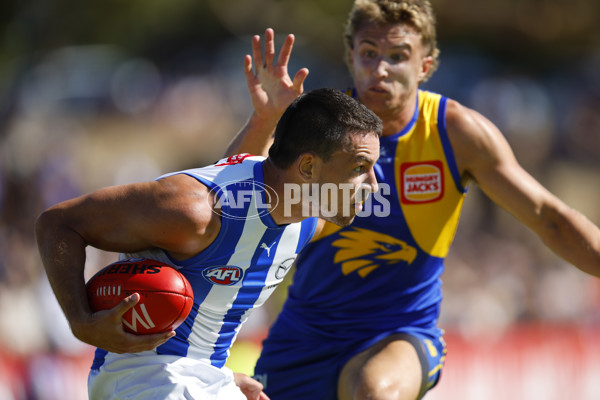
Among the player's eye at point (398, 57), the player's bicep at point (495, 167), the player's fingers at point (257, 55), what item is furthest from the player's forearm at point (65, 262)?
the player's bicep at point (495, 167)

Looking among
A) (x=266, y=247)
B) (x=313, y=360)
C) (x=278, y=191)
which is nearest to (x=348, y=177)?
(x=278, y=191)

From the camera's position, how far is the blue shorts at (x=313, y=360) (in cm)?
529

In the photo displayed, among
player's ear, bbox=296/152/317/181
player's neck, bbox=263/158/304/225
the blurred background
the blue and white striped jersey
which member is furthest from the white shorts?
the blurred background

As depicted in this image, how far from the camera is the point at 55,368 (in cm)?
897

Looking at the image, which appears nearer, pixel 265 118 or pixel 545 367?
pixel 265 118

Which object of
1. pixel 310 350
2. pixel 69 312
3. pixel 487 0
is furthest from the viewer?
pixel 487 0

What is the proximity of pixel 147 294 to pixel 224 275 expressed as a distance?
1.57 feet

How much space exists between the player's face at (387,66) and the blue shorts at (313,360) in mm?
1538

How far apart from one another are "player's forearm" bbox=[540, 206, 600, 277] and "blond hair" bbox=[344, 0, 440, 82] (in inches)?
57.6

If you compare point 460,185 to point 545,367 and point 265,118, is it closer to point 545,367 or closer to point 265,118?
point 265,118

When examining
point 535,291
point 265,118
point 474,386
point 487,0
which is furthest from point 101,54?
point 265,118

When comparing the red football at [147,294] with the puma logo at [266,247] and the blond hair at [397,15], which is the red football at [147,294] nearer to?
the puma logo at [266,247]

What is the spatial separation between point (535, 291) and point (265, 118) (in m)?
8.84

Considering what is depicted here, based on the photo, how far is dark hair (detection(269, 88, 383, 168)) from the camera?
13.3 ft
